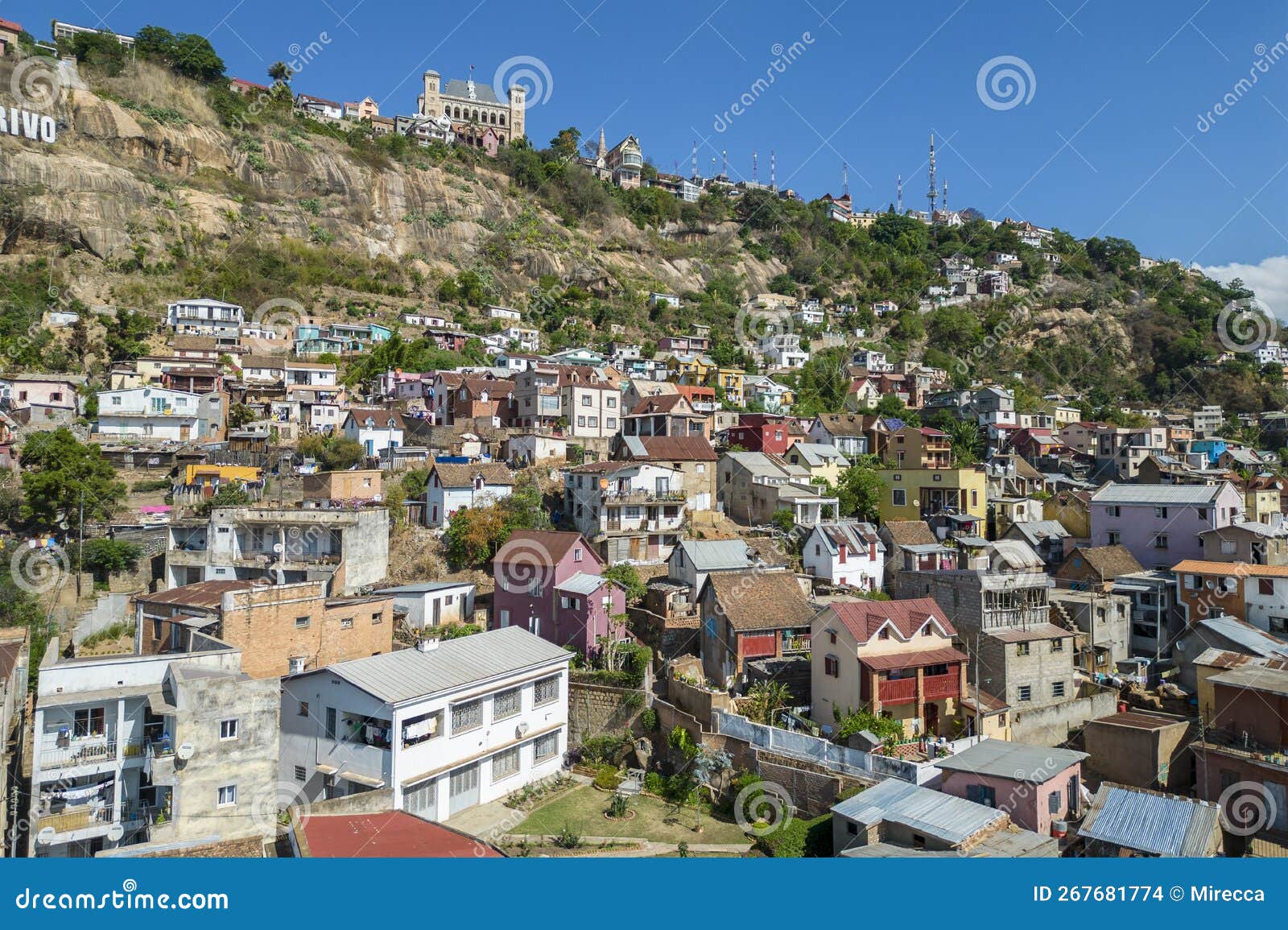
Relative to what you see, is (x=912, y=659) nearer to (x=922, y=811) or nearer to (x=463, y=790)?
(x=922, y=811)

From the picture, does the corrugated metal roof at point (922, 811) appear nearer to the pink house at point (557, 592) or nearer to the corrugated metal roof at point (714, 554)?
the pink house at point (557, 592)

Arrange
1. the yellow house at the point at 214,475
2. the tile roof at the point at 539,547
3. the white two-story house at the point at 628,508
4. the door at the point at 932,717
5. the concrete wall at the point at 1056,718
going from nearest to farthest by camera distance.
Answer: the door at the point at 932,717, the concrete wall at the point at 1056,718, the tile roof at the point at 539,547, the white two-story house at the point at 628,508, the yellow house at the point at 214,475

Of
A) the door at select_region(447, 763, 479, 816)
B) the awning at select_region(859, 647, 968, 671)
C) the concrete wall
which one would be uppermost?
the awning at select_region(859, 647, 968, 671)

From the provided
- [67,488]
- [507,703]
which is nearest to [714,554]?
[507,703]

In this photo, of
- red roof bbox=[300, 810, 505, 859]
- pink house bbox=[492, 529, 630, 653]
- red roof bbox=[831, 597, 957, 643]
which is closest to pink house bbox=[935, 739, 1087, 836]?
red roof bbox=[831, 597, 957, 643]

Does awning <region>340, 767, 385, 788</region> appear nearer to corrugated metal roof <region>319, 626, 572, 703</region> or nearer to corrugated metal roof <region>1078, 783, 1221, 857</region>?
corrugated metal roof <region>319, 626, 572, 703</region>

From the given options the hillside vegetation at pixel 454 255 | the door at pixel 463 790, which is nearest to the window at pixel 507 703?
the door at pixel 463 790
